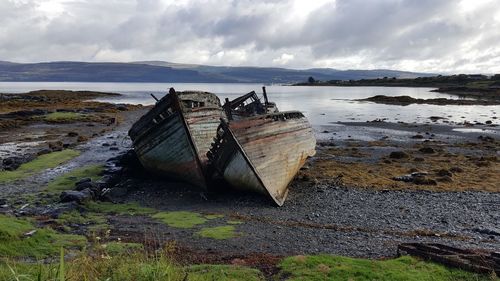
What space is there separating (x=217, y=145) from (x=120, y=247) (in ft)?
26.5

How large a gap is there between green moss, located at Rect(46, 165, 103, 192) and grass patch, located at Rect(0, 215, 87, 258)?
244 inches

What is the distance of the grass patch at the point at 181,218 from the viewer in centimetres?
1433

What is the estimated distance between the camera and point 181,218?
49.5ft

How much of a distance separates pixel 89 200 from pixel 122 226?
11.3 feet

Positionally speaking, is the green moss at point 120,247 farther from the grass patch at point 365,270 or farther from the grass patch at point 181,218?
the grass patch at point 365,270

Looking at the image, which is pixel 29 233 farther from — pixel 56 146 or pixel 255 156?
pixel 56 146

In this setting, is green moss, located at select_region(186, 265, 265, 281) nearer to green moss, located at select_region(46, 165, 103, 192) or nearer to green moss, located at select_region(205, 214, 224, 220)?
green moss, located at select_region(205, 214, 224, 220)

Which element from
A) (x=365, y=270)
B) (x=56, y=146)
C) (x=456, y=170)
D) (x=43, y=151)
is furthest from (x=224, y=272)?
(x=56, y=146)

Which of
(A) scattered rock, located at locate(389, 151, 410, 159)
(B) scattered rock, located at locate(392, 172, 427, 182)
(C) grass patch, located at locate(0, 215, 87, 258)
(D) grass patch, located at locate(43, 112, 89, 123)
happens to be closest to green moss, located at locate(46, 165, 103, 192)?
(C) grass patch, located at locate(0, 215, 87, 258)

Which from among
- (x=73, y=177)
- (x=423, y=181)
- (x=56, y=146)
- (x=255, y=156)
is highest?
(x=255, y=156)

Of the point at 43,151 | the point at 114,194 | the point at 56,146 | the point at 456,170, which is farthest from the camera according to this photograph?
the point at 56,146

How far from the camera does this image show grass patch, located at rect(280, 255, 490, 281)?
9109 millimetres

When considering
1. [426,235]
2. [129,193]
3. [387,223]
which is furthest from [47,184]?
[426,235]

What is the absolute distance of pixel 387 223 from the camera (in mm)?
14828
